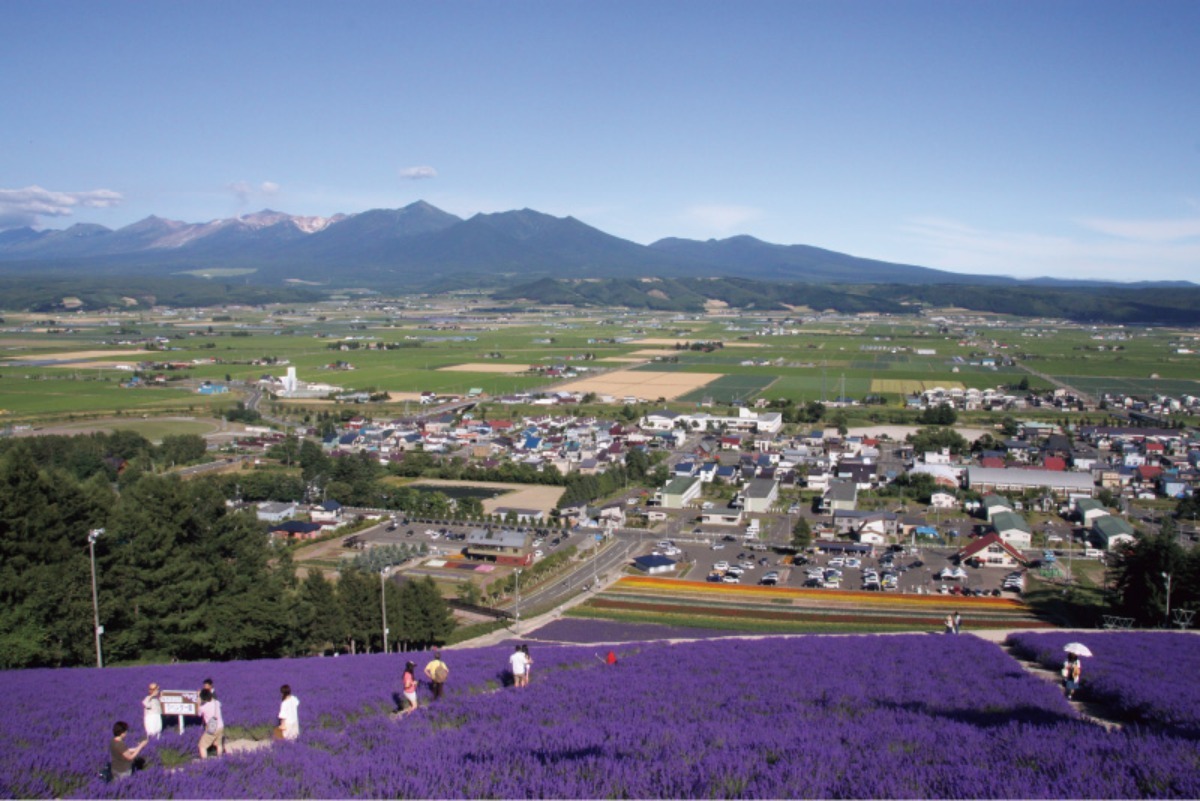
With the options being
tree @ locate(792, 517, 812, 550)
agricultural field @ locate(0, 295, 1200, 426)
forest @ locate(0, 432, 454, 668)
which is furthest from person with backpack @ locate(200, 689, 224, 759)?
agricultural field @ locate(0, 295, 1200, 426)

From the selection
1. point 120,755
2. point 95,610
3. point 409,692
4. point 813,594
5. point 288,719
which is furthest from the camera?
point 813,594

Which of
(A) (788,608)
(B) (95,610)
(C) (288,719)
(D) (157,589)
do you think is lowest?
(A) (788,608)

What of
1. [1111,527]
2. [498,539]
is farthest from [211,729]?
[1111,527]

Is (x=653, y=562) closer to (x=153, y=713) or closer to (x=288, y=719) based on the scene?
(x=288, y=719)

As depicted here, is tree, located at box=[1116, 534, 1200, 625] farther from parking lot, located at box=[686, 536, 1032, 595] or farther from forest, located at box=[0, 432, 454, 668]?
forest, located at box=[0, 432, 454, 668]

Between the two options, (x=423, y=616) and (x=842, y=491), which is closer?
(x=423, y=616)

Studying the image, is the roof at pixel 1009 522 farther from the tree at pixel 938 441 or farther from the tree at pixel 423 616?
the tree at pixel 423 616

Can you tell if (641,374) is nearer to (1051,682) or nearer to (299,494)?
(299,494)
